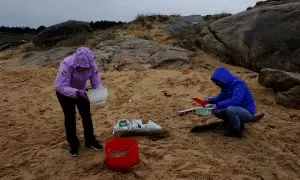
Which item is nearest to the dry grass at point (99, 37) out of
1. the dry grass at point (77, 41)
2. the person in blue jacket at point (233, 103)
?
the dry grass at point (77, 41)

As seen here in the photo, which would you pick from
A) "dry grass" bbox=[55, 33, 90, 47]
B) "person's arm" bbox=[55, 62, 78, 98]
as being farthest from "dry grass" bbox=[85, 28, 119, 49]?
"person's arm" bbox=[55, 62, 78, 98]

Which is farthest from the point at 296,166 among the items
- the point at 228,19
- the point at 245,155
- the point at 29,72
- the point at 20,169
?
the point at 29,72

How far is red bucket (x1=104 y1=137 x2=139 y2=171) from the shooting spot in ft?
16.0

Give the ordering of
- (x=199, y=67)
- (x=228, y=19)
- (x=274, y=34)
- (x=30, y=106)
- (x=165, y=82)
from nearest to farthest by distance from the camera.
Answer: (x=30, y=106) → (x=165, y=82) → (x=274, y=34) → (x=199, y=67) → (x=228, y=19)

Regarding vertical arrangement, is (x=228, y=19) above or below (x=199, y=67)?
above

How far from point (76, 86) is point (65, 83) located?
8.1 inches

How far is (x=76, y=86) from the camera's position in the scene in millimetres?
5234

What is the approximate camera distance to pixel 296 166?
16.9 ft

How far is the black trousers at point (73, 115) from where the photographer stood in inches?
207

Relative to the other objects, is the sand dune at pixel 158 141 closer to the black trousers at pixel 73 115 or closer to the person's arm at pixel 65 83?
the black trousers at pixel 73 115

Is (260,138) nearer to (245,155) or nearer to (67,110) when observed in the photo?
(245,155)

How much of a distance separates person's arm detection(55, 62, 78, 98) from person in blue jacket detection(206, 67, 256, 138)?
73.3 inches

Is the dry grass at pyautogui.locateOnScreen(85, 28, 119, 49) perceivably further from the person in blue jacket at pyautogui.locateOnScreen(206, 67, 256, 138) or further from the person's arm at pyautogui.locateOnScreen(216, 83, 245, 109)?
the person's arm at pyautogui.locateOnScreen(216, 83, 245, 109)

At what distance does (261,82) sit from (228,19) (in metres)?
3.38
